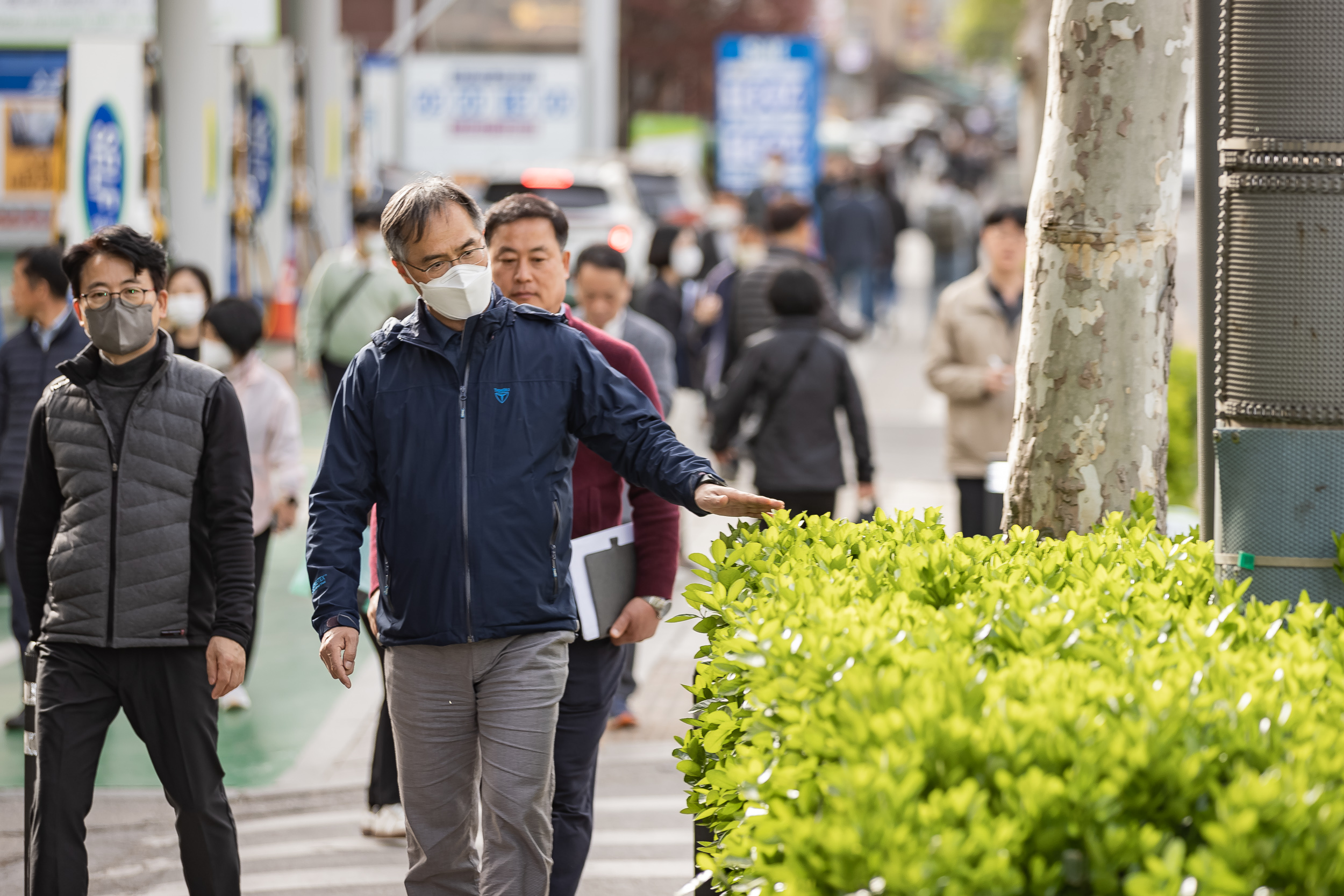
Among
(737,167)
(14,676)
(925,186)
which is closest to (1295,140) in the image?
(14,676)

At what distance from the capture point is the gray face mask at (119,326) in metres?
A: 4.54

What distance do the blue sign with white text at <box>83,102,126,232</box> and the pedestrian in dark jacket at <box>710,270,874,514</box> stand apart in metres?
4.56

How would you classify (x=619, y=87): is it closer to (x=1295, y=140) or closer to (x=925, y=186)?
(x=925, y=186)

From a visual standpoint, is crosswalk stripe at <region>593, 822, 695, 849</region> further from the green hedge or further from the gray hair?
the gray hair

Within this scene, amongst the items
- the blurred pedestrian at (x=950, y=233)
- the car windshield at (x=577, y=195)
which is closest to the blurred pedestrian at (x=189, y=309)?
the car windshield at (x=577, y=195)

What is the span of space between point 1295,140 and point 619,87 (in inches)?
1686

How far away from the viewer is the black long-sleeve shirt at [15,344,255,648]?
15.1 ft

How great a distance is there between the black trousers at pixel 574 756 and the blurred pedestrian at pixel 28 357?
10.7ft

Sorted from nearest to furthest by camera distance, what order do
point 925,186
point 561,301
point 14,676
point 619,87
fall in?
1. point 561,301
2. point 14,676
3. point 619,87
4. point 925,186

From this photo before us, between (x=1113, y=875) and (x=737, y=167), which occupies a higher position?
(x=737, y=167)

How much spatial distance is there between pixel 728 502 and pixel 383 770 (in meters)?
2.52

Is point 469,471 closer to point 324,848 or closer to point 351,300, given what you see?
point 324,848

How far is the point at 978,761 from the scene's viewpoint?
8.77 ft

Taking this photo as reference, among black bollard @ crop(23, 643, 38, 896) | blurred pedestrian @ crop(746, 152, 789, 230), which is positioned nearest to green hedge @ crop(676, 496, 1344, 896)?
black bollard @ crop(23, 643, 38, 896)
